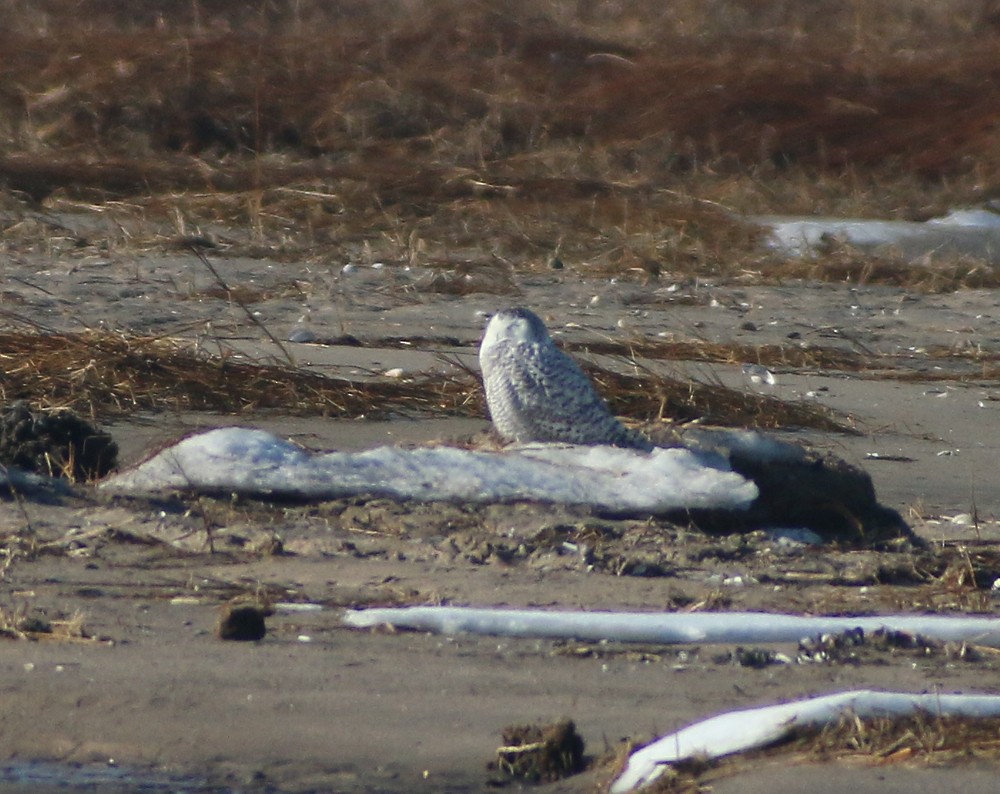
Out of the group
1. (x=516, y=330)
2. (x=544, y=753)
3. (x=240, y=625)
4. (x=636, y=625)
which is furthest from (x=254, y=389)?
(x=544, y=753)

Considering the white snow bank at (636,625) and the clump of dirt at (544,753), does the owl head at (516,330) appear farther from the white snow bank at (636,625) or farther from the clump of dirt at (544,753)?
the clump of dirt at (544,753)

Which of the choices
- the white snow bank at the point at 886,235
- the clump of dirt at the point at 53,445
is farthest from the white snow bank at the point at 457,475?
the white snow bank at the point at 886,235

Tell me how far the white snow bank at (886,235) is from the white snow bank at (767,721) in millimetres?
7259

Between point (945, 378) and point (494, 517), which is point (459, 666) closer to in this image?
point (494, 517)

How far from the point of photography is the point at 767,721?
8.60 feet

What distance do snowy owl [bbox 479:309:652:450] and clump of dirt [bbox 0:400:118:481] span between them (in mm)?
1021

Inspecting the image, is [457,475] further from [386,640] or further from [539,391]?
[386,640]

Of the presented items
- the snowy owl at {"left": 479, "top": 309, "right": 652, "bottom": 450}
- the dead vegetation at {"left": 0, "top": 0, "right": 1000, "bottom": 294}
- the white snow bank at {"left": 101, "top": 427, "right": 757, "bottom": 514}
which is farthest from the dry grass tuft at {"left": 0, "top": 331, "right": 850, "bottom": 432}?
the dead vegetation at {"left": 0, "top": 0, "right": 1000, "bottom": 294}

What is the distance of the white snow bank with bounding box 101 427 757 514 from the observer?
3906mm

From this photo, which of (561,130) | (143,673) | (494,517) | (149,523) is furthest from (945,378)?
(561,130)

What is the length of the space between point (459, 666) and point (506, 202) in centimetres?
823

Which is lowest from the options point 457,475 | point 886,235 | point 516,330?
point 886,235

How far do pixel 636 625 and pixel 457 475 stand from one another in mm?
932

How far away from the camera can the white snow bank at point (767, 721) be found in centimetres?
254
